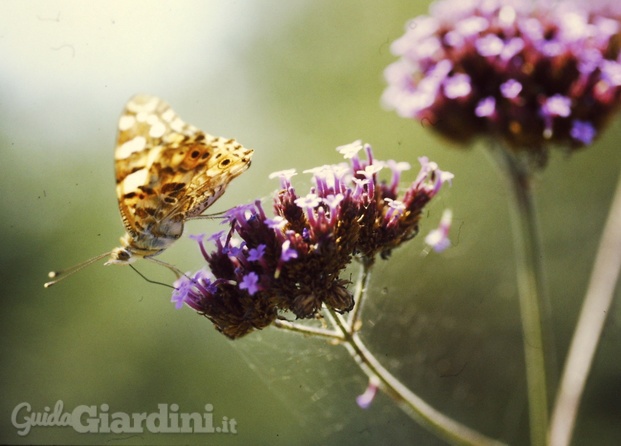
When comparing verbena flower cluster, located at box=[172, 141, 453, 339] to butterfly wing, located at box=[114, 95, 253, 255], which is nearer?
verbena flower cluster, located at box=[172, 141, 453, 339]

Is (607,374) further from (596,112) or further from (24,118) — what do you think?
(24,118)

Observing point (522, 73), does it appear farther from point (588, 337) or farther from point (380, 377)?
point (380, 377)

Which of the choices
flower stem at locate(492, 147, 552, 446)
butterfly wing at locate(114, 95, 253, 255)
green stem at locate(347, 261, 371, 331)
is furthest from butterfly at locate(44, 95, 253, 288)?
flower stem at locate(492, 147, 552, 446)

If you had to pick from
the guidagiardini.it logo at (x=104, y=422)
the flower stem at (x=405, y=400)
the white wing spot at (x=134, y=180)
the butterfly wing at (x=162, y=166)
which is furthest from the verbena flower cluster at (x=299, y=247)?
the guidagiardini.it logo at (x=104, y=422)

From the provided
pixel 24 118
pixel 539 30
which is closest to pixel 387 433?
pixel 539 30

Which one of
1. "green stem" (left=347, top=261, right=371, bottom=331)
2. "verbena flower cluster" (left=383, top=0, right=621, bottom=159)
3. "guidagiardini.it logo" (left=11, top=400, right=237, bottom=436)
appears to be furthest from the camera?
"guidagiardini.it logo" (left=11, top=400, right=237, bottom=436)

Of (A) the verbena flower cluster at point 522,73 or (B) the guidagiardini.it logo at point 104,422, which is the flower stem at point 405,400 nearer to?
(A) the verbena flower cluster at point 522,73

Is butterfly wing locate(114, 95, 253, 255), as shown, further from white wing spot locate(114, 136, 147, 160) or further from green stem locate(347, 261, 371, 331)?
green stem locate(347, 261, 371, 331)
